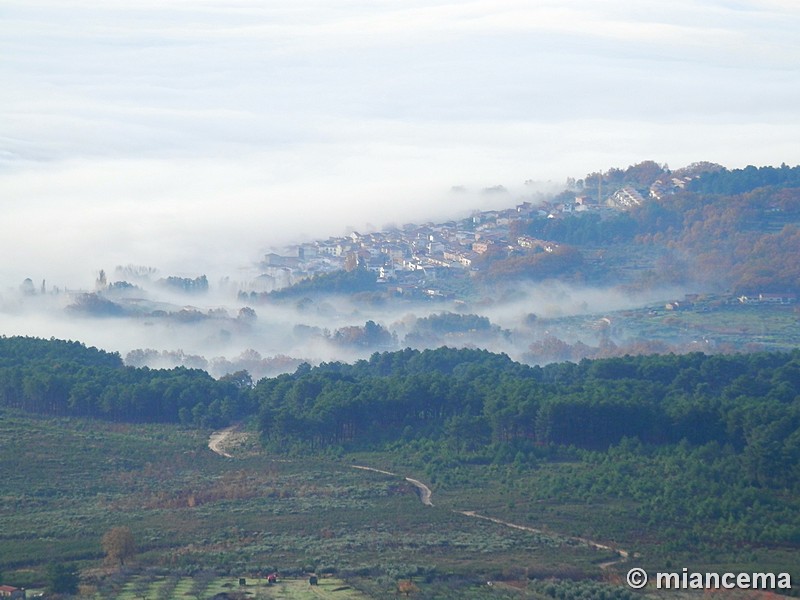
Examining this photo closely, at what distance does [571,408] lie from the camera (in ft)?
193

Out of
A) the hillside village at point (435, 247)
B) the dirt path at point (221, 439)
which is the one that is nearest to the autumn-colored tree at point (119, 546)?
the dirt path at point (221, 439)

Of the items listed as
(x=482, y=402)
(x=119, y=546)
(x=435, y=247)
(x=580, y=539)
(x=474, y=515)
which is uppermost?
(x=435, y=247)

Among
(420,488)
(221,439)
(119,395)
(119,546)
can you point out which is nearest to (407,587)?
(119,546)

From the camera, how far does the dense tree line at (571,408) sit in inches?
2238

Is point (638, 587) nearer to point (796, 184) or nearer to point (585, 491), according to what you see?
point (585, 491)

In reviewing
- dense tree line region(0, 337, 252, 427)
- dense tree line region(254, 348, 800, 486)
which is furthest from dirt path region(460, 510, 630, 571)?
dense tree line region(0, 337, 252, 427)

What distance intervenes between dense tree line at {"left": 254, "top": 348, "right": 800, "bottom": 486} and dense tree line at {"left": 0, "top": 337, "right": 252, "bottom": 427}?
6.67 ft

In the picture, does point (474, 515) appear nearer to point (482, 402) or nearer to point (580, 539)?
point (580, 539)

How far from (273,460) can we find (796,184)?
8846 centimetres

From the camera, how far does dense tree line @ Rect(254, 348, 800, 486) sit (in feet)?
186

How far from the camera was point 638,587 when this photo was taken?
3969cm

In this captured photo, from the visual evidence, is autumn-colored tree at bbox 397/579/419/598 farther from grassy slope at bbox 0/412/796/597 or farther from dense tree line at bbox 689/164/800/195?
dense tree line at bbox 689/164/800/195

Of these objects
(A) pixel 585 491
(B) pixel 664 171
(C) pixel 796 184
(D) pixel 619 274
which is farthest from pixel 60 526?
(B) pixel 664 171

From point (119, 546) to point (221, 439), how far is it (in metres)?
20.5
